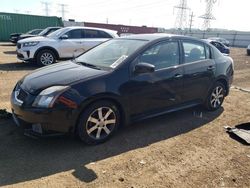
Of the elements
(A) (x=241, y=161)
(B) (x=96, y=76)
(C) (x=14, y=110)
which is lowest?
(A) (x=241, y=161)

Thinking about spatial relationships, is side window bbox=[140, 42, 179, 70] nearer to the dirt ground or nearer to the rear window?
Answer: the dirt ground

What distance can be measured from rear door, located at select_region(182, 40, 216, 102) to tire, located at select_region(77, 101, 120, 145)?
1627 mm

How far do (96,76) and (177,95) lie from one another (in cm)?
171

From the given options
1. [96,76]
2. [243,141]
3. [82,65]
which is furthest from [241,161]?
[82,65]

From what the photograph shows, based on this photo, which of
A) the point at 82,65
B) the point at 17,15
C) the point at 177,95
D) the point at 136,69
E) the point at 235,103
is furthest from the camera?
the point at 17,15

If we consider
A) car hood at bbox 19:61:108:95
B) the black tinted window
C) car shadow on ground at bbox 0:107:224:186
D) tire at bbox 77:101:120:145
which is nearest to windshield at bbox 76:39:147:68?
car hood at bbox 19:61:108:95

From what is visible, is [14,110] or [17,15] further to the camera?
[17,15]

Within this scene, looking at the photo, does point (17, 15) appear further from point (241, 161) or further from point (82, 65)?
point (241, 161)

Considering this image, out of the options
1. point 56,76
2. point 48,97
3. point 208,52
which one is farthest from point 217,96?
point 48,97

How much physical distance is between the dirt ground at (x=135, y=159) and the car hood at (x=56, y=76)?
860 mm

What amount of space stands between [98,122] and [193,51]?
2.52m

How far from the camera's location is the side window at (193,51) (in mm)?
5196

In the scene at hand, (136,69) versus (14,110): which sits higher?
(136,69)

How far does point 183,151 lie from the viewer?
4.11m
